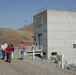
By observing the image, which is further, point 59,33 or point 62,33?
point 62,33

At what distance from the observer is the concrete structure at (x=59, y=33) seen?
108 ft

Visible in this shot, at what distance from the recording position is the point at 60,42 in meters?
33.3

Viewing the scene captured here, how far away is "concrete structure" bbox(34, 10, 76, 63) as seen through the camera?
32.9 m

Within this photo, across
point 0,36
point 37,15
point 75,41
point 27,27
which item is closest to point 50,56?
point 75,41

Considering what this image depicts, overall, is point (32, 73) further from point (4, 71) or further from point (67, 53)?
point (67, 53)

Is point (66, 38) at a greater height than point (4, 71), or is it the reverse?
point (66, 38)

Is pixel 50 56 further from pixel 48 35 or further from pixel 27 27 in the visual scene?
pixel 27 27

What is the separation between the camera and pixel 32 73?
1589cm

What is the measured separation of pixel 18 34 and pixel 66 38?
5911cm

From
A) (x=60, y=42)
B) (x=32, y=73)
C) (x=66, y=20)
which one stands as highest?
(x=66, y=20)

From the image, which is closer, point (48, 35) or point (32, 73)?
point (32, 73)

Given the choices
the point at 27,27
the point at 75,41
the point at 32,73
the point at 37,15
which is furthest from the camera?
the point at 27,27

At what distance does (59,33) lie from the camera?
109 feet

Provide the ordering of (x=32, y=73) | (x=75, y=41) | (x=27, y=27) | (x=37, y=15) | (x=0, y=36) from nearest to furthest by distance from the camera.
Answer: (x=32, y=73), (x=75, y=41), (x=37, y=15), (x=0, y=36), (x=27, y=27)
